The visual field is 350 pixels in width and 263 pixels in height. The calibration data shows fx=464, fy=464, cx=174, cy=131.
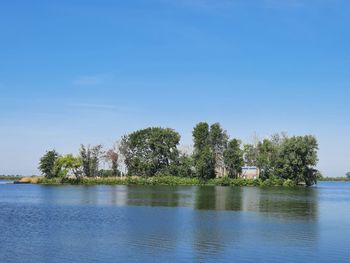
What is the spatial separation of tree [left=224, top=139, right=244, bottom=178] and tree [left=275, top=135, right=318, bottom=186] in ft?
43.8

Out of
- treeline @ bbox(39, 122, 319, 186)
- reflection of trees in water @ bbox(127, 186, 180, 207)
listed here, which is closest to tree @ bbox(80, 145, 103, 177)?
treeline @ bbox(39, 122, 319, 186)

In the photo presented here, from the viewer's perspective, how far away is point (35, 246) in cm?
2666

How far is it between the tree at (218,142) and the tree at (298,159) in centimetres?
1841

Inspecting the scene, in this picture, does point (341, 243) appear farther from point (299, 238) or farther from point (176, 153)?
point (176, 153)

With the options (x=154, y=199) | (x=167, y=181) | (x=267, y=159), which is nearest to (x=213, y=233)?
(x=154, y=199)

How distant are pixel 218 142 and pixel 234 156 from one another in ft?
20.6

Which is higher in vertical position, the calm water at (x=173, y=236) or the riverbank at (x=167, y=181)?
the riverbank at (x=167, y=181)

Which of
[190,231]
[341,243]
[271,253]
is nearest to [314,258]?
[271,253]

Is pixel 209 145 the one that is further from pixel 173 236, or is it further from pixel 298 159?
pixel 173 236

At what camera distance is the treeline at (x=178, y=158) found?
12306 centimetres

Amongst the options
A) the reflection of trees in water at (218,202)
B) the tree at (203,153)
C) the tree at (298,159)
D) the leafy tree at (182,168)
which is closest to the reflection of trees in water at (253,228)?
the reflection of trees in water at (218,202)

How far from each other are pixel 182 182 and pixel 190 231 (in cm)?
9394

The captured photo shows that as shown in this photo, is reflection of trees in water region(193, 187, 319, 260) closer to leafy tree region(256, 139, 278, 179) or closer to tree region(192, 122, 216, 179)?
leafy tree region(256, 139, 278, 179)

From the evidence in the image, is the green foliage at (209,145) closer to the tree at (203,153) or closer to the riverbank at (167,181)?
the tree at (203,153)
